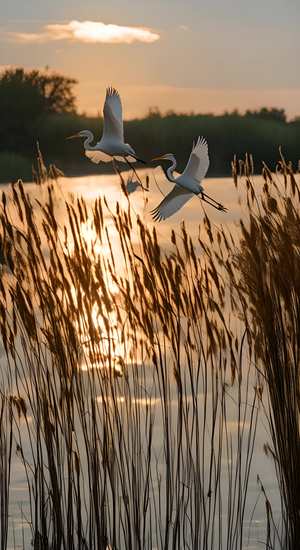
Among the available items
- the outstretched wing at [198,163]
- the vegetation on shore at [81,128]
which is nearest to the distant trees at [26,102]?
the vegetation on shore at [81,128]

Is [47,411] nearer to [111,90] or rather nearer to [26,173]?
[111,90]

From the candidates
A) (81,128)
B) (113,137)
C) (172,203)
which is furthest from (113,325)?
(81,128)

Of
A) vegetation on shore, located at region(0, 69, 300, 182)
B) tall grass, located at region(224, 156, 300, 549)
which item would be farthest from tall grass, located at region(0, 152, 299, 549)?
vegetation on shore, located at region(0, 69, 300, 182)

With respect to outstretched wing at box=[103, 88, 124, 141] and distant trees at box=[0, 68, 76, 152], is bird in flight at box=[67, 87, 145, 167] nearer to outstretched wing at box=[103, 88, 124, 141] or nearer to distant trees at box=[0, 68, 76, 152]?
outstretched wing at box=[103, 88, 124, 141]

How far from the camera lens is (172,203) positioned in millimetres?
3748

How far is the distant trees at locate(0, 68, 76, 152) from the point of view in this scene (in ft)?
78.0

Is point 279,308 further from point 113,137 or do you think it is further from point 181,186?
point 113,137

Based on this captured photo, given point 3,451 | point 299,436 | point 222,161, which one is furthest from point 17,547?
point 222,161

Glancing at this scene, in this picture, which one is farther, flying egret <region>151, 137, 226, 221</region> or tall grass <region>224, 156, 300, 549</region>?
flying egret <region>151, 137, 226, 221</region>

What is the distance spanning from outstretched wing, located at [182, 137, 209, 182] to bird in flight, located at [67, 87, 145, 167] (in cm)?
21

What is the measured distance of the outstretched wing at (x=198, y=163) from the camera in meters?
3.74

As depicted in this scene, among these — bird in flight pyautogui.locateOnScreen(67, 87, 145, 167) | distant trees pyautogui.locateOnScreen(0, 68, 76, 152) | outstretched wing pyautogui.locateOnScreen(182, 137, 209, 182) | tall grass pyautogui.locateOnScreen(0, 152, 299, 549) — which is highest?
distant trees pyautogui.locateOnScreen(0, 68, 76, 152)

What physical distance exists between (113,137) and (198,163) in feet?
1.01

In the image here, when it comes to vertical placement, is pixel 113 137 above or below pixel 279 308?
above
